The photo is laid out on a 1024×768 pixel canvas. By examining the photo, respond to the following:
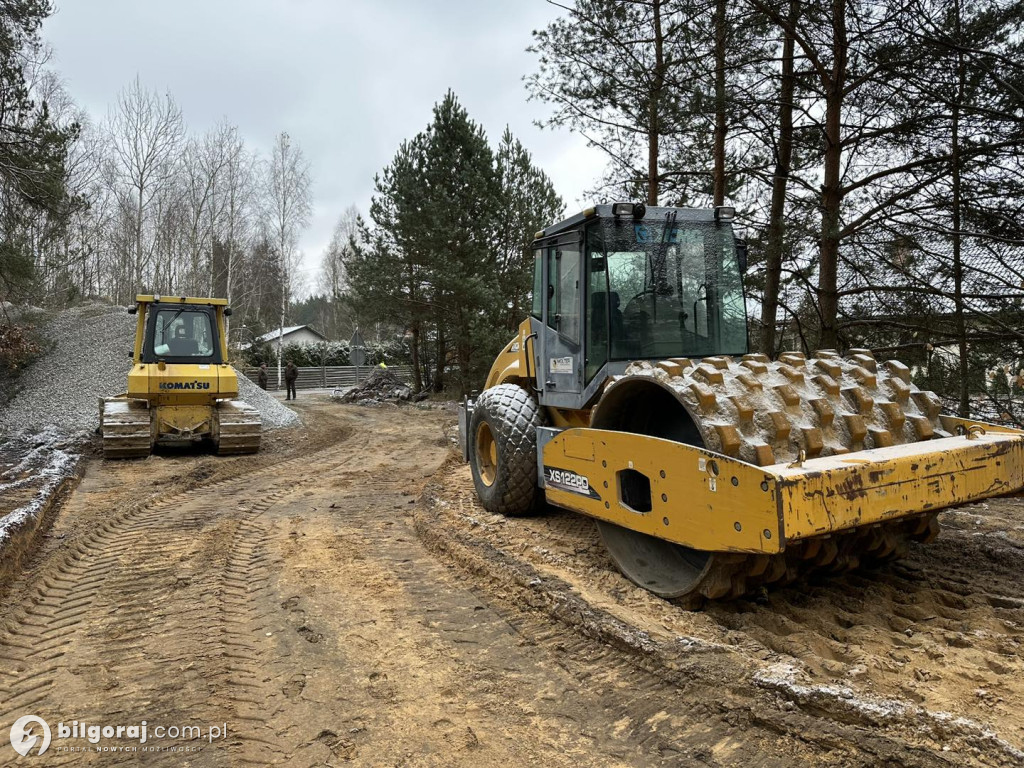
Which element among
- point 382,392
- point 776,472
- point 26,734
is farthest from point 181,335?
point 382,392

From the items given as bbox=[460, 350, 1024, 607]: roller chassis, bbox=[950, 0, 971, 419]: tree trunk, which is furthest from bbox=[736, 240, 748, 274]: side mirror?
bbox=[950, 0, 971, 419]: tree trunk

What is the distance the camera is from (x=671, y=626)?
336cm

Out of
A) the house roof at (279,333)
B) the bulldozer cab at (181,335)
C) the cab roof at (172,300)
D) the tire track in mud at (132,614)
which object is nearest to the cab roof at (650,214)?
the tire track in mud at (132,614)

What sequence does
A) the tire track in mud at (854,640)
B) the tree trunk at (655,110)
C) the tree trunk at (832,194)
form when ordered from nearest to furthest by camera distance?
the tire track in mud at (854,640) → the tree trunk at (832,194) → the tree trunk at (655,110)

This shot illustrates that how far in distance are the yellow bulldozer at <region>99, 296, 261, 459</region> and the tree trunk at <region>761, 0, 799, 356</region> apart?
26.5 feet

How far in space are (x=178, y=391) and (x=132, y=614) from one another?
24.6ft

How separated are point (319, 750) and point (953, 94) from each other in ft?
26.5

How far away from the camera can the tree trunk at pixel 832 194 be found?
24.7ft

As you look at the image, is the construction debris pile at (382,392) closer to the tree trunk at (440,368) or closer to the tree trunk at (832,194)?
the tree trunk at (440,368)

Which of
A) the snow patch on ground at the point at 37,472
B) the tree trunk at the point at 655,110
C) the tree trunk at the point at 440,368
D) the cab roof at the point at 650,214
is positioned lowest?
the snow patch on ground at the point at 37,472

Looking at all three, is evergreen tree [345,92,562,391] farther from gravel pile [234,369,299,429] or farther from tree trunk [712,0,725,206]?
tree trunk [712,0,725,206]

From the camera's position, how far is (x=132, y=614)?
156 inches

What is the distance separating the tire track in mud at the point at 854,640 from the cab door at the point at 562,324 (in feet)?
3.88

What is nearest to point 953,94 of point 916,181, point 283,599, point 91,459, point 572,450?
point 916,181
